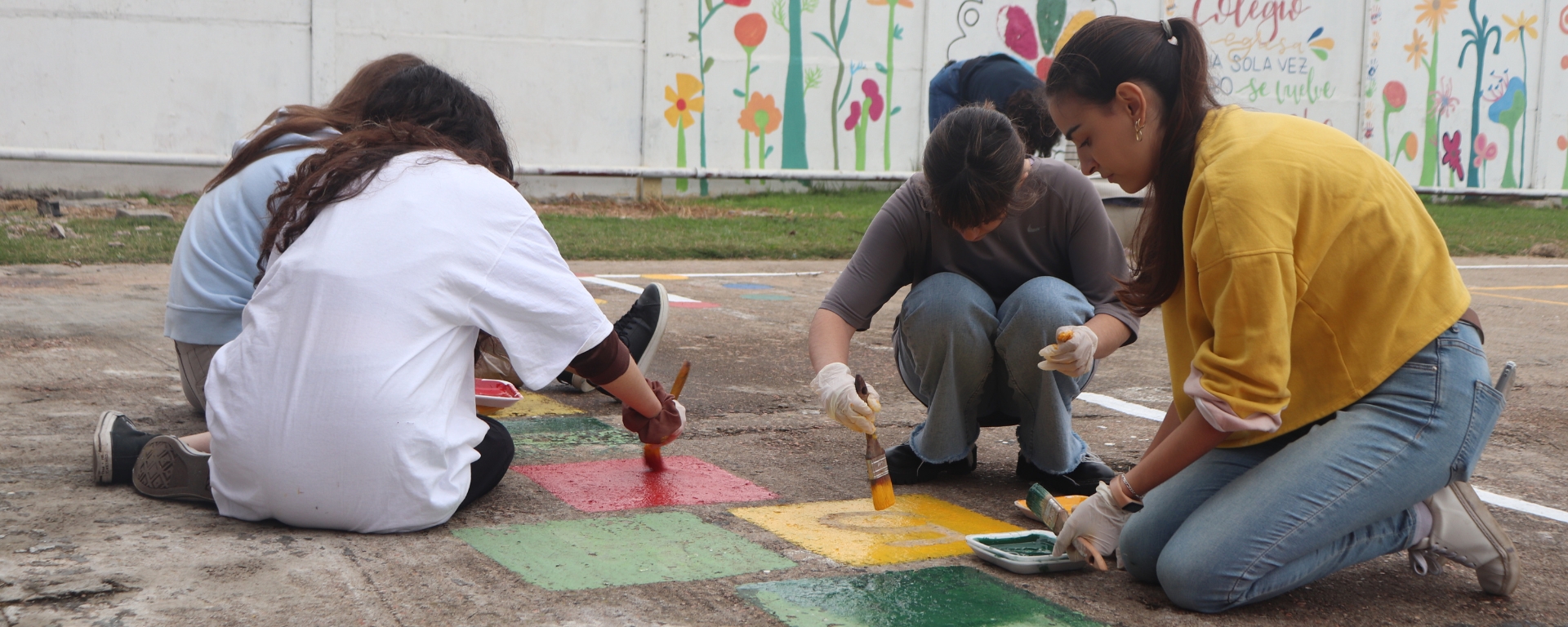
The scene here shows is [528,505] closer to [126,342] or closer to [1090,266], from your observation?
[1090,266]

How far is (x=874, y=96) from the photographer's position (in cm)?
1470

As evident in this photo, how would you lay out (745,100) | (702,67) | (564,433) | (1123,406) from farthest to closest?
1. (745,100)
2. (702,67)
3. (1123,406)
4. (564,433)

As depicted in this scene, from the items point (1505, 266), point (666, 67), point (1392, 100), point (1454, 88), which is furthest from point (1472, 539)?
point (1454, 88)

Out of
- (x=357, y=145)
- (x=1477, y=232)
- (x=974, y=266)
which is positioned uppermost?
(x=357, y=145)

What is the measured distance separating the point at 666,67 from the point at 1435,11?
1079 cm

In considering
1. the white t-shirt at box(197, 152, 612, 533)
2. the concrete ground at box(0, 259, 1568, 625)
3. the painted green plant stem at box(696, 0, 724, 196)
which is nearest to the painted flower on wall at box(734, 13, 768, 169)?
the painted green plant stem at box(696, 0, 724, 196)

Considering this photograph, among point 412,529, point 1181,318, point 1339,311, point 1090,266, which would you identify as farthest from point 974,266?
point 412,529

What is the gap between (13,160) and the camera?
37.8 feet

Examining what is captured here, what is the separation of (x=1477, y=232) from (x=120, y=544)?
528 inches

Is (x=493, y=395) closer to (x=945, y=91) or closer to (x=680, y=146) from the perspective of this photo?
(x=945, y=91)

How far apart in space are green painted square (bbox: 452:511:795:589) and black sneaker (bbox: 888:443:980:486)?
704mm

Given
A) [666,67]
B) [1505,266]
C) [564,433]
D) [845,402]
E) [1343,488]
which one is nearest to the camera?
[1343,488]

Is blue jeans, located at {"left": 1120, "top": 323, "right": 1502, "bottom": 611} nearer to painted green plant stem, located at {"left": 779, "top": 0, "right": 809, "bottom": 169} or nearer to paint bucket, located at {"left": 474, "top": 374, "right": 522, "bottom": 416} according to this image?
paint bucket, located at {"left": 474, "top": 374, "right": 522, "bottom": 416}

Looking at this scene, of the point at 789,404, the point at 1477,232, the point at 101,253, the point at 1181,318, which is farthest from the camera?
the point at 1477,232
